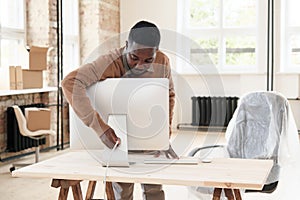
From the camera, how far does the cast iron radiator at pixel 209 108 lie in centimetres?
846

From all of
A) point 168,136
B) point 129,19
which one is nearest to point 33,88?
point 129,19

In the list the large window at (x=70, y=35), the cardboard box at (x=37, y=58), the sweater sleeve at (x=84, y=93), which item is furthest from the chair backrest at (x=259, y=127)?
the large window at (x=70, y=35)

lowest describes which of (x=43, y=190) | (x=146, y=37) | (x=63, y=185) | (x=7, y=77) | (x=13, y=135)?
(x=43, y=190)

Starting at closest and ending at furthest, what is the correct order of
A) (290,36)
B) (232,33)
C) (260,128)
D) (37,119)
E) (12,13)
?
(260,128), (37,119), (12,13), (290,36), (232,33)

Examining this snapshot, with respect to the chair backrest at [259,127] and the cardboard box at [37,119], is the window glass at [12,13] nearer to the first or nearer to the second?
the cardboard box at [37,119]

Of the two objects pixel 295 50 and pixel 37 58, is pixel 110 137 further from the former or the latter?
pixel 295 50

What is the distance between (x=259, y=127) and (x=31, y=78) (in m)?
3.42

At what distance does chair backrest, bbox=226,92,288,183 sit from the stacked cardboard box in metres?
3.08

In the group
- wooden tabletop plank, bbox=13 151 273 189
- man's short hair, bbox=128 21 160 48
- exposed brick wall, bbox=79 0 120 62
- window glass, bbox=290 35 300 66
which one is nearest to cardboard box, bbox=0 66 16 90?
exposed brick wall, bbox=79 0 120 62

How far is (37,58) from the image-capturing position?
19.5 feet

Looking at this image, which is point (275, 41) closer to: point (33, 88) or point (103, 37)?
point (103, 37)

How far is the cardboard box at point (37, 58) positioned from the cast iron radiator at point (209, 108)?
3334mm

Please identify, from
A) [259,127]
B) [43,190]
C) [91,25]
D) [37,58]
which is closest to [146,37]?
[259,127]

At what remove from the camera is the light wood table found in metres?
2.20
